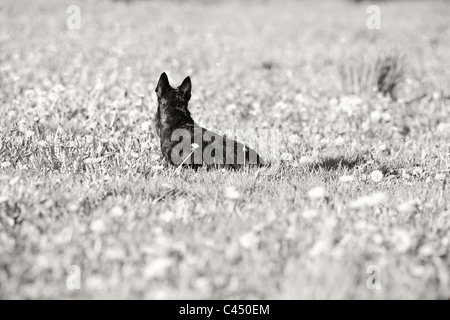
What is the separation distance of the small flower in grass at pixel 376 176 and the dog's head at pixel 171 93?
6.48 ft

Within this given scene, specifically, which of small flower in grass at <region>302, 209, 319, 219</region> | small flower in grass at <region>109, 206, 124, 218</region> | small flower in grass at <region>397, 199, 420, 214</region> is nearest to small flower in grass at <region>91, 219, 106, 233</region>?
small flower in grass at <region>109, 206, 124, 218</region>

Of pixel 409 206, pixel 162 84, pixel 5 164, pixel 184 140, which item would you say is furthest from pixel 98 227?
pixel 162 84

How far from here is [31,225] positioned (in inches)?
123

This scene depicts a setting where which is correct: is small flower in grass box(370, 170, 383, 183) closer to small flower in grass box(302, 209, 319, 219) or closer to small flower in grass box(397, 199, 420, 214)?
small flower in grass box(397, 199, 420, 214)

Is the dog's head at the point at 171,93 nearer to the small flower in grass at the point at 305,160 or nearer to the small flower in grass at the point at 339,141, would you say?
the small flower in grass at the point at 305,160

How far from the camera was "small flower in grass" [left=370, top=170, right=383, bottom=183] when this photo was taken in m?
4.43

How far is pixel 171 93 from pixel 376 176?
2161mm

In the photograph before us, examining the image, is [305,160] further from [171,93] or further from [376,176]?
[171,93]

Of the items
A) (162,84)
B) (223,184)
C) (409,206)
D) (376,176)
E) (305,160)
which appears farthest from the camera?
(162,84)

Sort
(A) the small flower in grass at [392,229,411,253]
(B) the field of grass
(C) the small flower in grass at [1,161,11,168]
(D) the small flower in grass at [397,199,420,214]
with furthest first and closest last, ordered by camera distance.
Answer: (C) the small flower in grass at [1,161,11,168], (D) the small flower in grass at [397,199,420,214], (A) the small flower in grass at [392,229,411,253], (B) the field of grass

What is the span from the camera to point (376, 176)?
4465 mm

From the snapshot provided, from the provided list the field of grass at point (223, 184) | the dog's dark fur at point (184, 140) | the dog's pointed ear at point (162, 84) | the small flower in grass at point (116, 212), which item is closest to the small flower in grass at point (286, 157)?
the field of grass at point (223, 184)

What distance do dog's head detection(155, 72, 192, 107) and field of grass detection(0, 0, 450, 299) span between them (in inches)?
19.4

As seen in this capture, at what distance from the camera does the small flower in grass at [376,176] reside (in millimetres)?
4427
